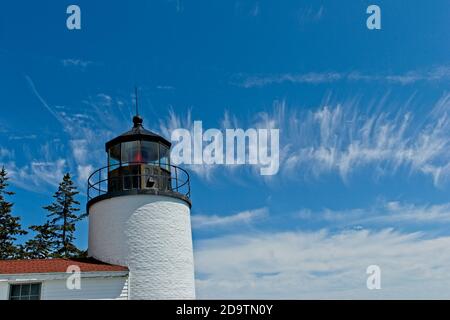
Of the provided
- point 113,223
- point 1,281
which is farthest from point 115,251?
point 1,281

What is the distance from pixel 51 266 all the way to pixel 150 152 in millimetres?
5345

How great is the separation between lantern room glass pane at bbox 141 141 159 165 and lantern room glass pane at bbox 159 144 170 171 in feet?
0.63

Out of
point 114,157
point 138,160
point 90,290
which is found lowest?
point 90,290

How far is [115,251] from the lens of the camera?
1553 cm

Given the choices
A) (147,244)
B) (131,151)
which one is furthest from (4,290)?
(131,151)

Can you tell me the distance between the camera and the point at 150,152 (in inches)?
683

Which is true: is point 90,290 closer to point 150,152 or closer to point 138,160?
point 138,160

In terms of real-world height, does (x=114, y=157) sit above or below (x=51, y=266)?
above

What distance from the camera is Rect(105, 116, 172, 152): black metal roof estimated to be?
56.7 feet
